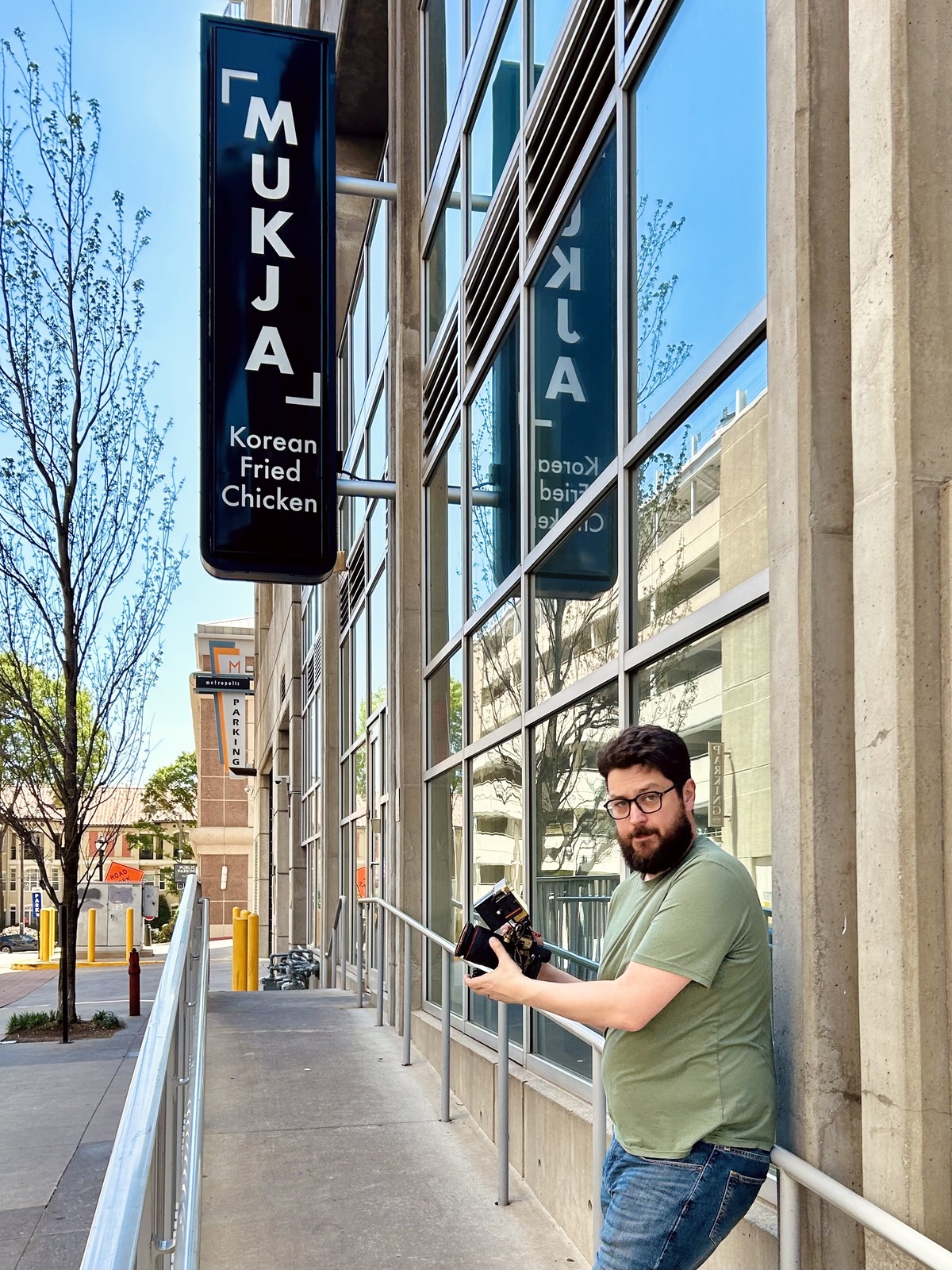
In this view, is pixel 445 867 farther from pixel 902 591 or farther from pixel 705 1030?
pixel 902 591

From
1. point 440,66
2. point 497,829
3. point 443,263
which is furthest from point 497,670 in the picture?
point 440,66

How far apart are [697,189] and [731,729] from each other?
6.25 feet

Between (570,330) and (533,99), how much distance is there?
149 centimetres

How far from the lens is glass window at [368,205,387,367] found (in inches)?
521

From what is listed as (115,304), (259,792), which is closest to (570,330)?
(115,304)

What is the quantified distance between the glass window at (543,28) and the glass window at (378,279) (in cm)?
634

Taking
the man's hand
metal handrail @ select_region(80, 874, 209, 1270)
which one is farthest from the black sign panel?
the man's hand

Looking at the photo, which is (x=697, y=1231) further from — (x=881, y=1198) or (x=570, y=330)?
(x=570, y=330)

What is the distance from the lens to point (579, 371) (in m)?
5.67

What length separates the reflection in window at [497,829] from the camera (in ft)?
21.3

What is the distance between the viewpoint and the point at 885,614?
2.42 meters

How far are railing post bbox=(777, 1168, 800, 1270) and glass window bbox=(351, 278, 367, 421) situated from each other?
41.9ft

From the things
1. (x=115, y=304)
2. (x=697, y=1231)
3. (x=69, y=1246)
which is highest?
(x=115, y=304)

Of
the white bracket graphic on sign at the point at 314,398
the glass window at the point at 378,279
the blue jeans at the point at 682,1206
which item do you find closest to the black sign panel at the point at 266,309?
the white bracket graphic on sign at the point at 314,398
